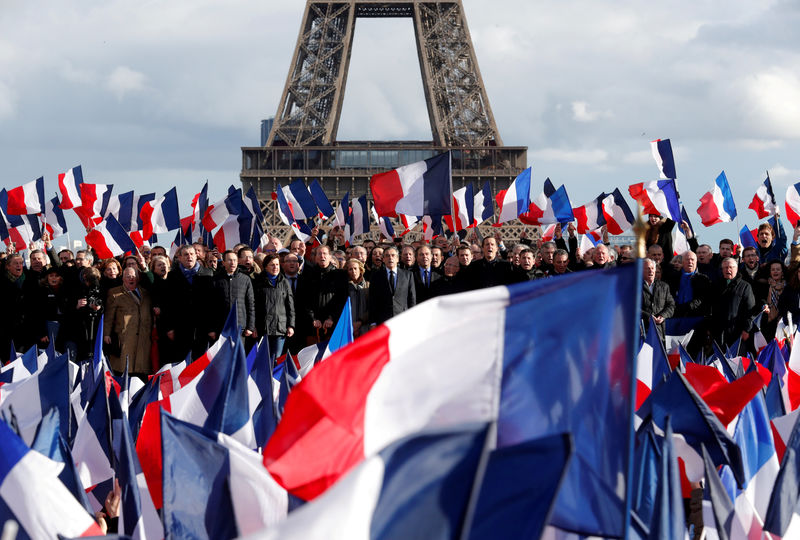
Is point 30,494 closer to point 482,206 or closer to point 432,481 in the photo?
point 432,481

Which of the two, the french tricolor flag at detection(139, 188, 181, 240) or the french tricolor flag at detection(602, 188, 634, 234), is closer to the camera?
the french tricolor flag at detection(602, 188, 634, 234)

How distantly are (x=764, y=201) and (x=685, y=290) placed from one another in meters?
5.22

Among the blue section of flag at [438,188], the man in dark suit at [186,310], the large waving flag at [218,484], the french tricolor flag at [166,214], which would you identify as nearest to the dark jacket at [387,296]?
the blue section of flag at [438,188]

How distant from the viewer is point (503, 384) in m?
2.46

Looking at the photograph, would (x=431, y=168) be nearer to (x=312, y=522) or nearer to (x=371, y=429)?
(x=371, y=429)

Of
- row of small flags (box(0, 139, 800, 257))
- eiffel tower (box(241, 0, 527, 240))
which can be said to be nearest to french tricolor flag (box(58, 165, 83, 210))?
row of small flags (box(0, 139, 800, 257))

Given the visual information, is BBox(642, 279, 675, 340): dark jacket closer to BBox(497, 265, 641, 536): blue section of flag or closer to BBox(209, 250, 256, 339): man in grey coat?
BBox(209, 250, 256, 339): man in grey coat

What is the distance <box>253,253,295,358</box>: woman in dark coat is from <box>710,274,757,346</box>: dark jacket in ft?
11.5

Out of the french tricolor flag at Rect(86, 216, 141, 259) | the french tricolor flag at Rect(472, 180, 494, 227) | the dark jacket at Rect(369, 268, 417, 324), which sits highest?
the french tricolor flag at Rect(472, 180, 494, 227)

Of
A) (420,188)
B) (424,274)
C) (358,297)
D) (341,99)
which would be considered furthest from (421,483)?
(341,99)

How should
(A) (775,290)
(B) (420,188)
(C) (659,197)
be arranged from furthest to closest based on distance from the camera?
(C) (659,197)
(B) (420,188)
(A) (775,290)

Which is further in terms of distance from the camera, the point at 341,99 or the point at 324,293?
the point at 341,99

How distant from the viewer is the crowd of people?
28.1ft

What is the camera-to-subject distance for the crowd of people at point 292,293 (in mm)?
8555
